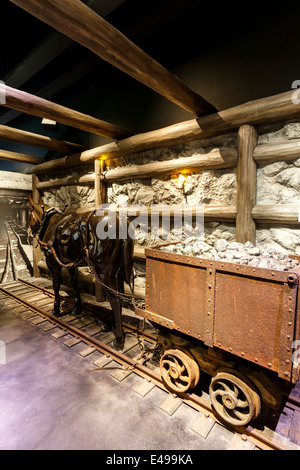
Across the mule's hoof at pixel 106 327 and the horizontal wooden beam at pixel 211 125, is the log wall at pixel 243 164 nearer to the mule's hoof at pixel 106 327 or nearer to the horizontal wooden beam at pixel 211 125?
the horizontal wooden beam at pixel 211 125

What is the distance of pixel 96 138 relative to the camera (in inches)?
254

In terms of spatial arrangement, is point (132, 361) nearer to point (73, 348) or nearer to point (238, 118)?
point (73, 348)

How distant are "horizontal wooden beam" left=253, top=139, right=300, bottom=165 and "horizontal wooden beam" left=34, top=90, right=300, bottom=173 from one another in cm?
37

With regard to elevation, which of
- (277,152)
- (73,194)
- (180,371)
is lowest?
(180,371)

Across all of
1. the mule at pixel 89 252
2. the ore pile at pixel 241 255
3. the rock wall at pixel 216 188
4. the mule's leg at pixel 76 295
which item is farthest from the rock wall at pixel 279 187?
the mule's leg at pixel 76 295

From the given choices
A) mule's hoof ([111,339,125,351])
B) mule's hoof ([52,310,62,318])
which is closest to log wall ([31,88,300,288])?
mule's hoof ([111,339,125,351])

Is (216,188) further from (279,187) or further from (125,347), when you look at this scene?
(125,347)

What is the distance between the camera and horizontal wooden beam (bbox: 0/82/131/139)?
3785 mm

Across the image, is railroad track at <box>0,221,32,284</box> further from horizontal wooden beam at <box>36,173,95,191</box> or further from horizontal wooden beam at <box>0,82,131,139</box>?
horizontal wooden beam at <box>0,82,131,139</box>

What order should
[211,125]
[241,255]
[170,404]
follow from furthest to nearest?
1. [211,125]
2. [170,404]
3. [241,255]

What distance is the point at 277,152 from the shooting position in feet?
11.3

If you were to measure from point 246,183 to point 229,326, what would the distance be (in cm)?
235

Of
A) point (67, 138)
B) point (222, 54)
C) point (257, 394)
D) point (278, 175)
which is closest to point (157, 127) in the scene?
point (222, 54)

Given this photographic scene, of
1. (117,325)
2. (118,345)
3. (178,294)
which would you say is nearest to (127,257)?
(117,325)
